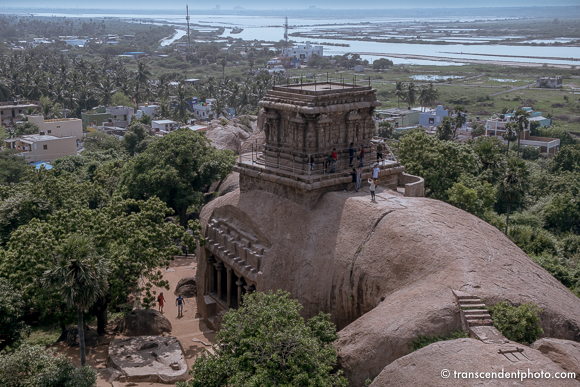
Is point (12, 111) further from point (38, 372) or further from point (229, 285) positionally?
point (38, 372)

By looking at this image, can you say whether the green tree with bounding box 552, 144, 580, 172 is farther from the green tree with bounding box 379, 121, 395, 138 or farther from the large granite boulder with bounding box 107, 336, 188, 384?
the large granite boulder with bounding box 107, 336, 188, 384

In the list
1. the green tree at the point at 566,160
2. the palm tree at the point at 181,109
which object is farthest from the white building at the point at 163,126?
the green tree at the point at 566,160

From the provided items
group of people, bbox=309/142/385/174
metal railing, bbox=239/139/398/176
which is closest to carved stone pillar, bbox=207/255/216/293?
metal railing, bbox=239/139/398/176

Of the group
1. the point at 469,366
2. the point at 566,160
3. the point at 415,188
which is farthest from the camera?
the point at 566,160

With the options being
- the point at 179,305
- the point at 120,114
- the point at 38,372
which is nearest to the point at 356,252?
the point at 38,372

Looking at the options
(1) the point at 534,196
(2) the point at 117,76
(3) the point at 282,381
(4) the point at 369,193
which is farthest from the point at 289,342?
(2) the point at 117,76

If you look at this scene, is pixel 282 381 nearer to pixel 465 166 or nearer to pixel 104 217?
pixel 104 217

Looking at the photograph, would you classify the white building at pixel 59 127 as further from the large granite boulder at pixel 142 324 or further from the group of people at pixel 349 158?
the group of people at pixel 349 158
